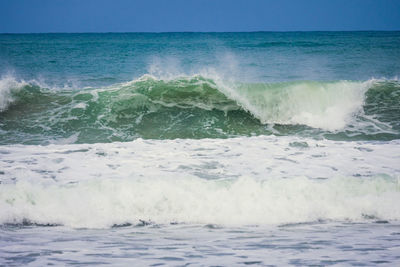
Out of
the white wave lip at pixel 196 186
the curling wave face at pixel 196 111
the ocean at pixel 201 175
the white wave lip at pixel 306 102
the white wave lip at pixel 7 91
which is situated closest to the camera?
the ocean at pixel 201 175

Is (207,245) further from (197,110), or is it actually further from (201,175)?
(197,110)

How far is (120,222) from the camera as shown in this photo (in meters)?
4.89

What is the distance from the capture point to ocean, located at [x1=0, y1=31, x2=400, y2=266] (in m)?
4.12

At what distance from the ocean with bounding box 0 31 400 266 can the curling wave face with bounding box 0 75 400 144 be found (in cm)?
4

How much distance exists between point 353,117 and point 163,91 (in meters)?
4.77

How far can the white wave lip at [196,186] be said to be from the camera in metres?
5.03

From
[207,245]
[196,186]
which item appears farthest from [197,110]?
[207,245]

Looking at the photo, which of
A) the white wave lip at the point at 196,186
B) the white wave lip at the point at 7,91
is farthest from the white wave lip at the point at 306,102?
the white wave lip at the point at 7,91

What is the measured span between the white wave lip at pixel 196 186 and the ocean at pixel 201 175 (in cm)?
2

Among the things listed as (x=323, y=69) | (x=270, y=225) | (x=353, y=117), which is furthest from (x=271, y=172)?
(x=323, y=69)

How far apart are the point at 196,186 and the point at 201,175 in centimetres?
51

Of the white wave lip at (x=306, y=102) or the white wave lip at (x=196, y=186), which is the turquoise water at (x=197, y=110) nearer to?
the white wave lip at (x=306, y=102)

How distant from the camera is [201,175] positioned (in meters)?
6.04

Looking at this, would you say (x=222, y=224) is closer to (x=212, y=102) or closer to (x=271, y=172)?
(x=271, y=172)
